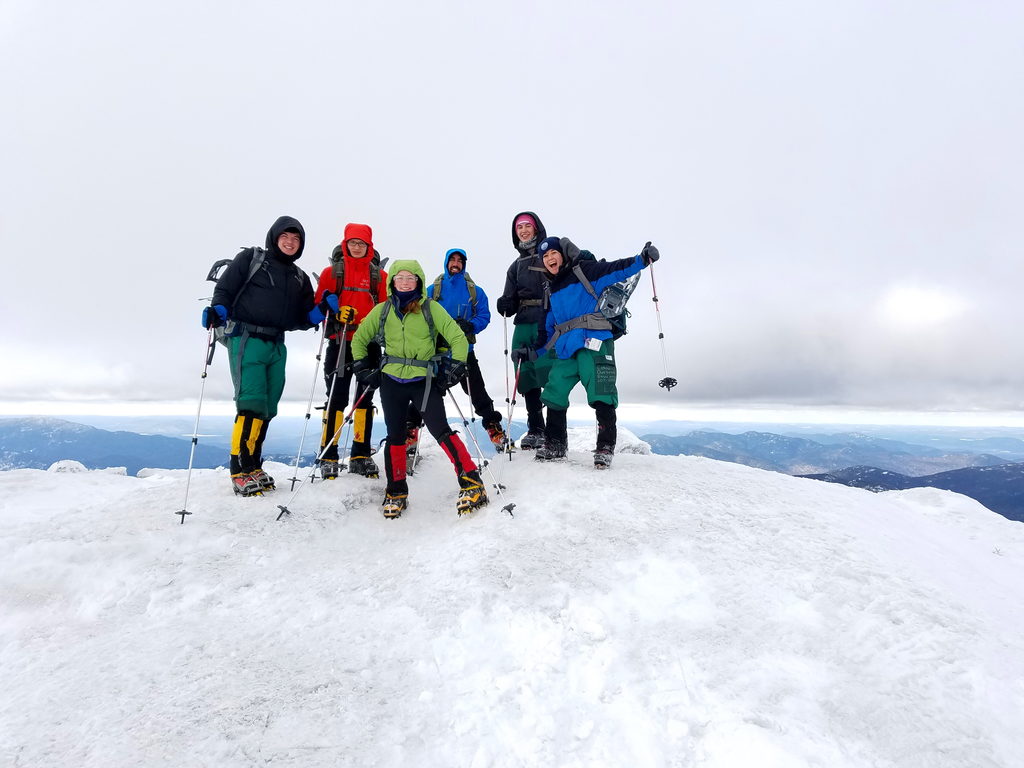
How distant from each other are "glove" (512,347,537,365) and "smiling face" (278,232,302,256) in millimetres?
4598

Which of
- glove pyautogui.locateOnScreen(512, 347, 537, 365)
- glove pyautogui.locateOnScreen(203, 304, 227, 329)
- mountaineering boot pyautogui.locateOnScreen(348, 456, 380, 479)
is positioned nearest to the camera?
glove pyautogui.locateOnScreen(203, 304, 227, 329)

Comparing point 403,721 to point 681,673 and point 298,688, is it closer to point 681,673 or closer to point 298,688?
point 298,688

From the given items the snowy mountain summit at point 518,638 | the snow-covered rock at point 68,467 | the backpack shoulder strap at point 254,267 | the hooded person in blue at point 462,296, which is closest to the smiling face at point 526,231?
the hooded person in blue at point 462,296

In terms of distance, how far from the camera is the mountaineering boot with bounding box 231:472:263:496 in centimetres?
711

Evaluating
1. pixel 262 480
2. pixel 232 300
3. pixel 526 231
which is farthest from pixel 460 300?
pixel 262 480

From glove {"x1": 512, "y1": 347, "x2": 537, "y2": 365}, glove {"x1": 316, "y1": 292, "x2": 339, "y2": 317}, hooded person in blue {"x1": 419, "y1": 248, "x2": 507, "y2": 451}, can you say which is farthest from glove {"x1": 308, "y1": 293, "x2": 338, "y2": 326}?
glove {"x1": 512, "y1": 347, "x2": 537, "y2": 365}

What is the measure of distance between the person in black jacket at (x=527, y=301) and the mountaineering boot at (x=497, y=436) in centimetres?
104

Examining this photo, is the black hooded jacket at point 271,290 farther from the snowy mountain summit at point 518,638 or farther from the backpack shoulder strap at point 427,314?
the snowy mountain summit at point 518,638

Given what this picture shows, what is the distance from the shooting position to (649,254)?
291 inches

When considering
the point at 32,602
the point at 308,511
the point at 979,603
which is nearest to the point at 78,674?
→ the point at 32,602

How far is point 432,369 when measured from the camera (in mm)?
7223

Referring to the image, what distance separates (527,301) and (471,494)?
173 inches

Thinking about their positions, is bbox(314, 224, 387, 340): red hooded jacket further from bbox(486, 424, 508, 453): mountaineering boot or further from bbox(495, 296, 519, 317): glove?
bbox(486, 424, 508, 453): mountaineering boot

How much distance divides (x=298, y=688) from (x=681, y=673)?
121 inches
